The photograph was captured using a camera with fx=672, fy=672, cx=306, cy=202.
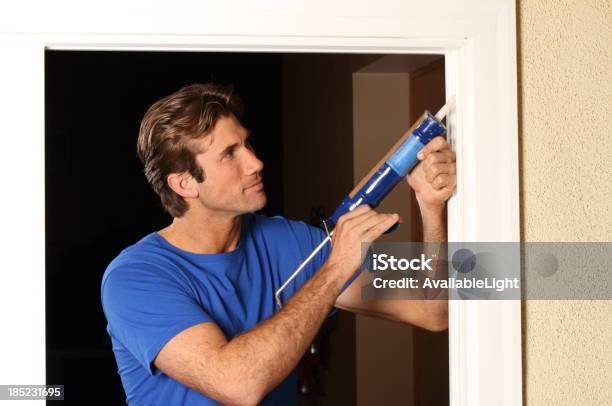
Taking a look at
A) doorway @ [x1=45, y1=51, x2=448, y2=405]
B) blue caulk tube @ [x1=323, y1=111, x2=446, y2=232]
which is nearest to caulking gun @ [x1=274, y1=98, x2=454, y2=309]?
blue caulk tube @ [x1=323, y1=111, x2=446, y2=232]

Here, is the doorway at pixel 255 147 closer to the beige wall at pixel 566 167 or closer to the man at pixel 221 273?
the man at pixel 221 273

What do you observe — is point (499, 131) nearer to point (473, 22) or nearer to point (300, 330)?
point (473, 22)

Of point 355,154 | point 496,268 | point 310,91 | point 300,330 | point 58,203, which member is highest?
point 310,91

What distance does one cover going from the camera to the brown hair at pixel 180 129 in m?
1.46

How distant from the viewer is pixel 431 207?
1.19m

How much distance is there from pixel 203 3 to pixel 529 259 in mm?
627

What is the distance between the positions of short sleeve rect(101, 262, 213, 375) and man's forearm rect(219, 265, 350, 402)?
0.11 m

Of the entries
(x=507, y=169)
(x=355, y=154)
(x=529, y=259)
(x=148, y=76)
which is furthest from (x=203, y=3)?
(x=355, y=154)

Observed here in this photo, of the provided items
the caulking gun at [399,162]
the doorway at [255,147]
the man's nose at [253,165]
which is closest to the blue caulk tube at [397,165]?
the caulking gun at [399,162]

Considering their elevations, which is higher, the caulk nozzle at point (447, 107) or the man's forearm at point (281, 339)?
the caulk nozzle at point (447, 107)

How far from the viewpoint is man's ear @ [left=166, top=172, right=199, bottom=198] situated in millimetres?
1514

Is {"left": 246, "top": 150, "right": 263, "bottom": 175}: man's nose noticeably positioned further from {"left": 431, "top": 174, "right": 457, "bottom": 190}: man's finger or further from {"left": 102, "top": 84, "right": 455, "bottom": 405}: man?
{"left": 431, "top": 174, "right": 457, "bottom": 190}: man's finger

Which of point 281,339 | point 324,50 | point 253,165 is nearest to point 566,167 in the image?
point 324,50

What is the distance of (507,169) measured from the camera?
1.03 metres
